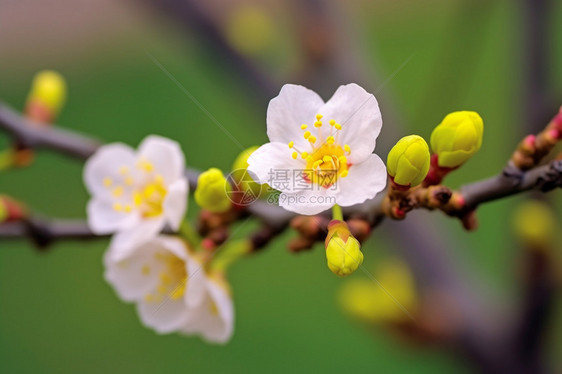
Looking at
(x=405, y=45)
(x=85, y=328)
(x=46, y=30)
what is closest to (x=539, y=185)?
(x=85, y=328)

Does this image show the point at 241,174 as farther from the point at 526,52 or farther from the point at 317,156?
the point at 526,52

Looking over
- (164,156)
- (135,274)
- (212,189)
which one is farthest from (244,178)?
(135,274)

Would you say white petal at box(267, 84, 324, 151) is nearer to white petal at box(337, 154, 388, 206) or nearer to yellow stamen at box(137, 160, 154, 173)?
white petal at box(337, 154, 388, 206)

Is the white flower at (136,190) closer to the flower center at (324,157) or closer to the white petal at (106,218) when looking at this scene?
the white petal at (106,218)

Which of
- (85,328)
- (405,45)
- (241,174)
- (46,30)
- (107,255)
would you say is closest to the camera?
(241,174)

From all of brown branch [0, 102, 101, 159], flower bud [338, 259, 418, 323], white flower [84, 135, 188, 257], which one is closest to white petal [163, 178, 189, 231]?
white flower [84, 135, 188, 257]

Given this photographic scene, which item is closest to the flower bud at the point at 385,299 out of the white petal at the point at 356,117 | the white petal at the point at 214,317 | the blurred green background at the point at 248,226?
the blurred green background at the point at 248,226
